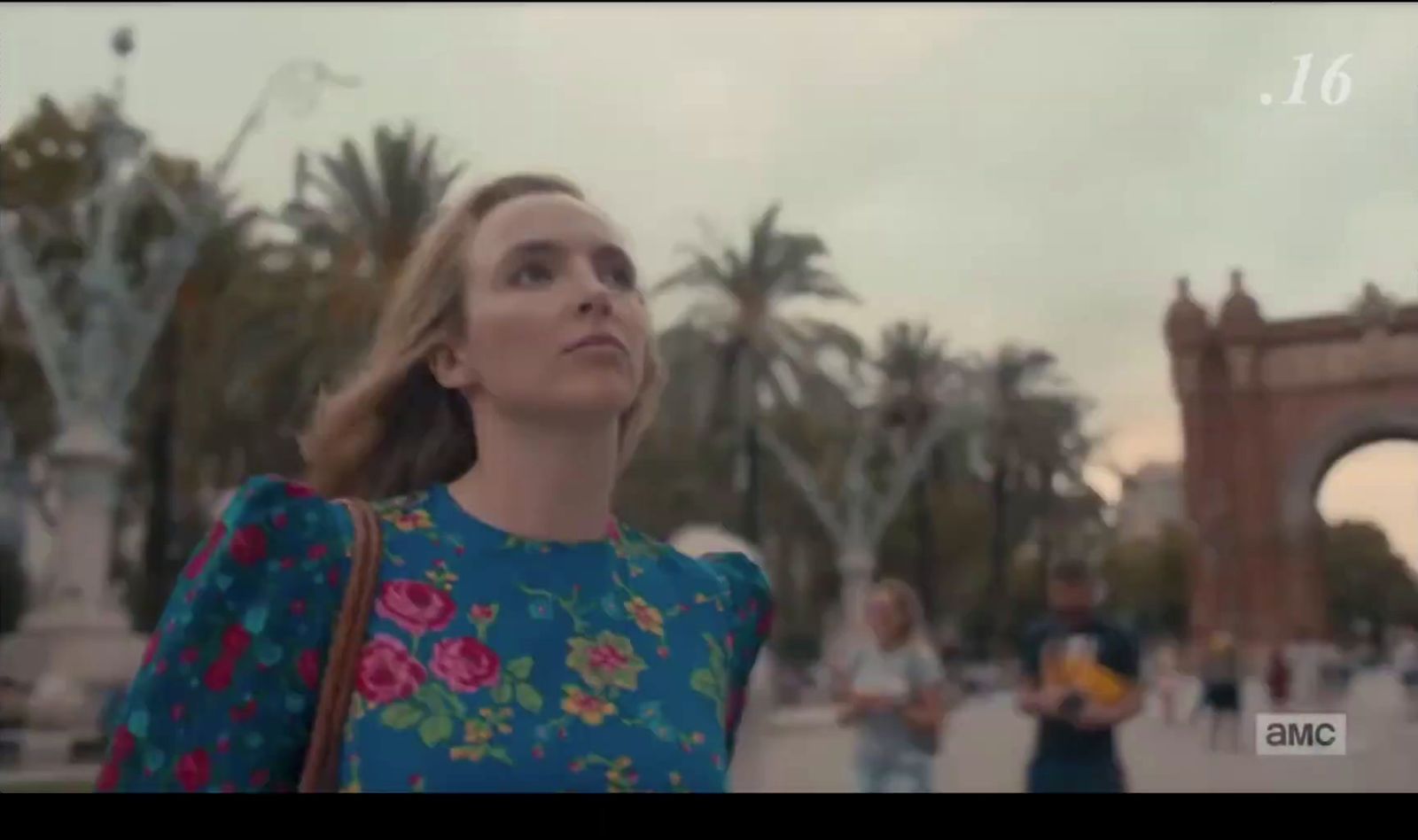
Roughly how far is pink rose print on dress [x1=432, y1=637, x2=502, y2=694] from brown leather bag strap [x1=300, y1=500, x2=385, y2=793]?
9 cm

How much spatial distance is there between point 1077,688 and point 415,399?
3.73 ft

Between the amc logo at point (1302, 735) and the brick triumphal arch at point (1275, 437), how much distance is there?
0.70ft

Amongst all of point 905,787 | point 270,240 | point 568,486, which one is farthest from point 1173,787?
point 270,240

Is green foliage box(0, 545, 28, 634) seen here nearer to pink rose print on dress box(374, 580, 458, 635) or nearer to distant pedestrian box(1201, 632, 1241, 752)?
pink rose print on dress box(374, 580, 458, 635)

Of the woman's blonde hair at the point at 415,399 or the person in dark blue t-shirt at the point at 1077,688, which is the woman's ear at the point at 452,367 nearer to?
the woman's blonde hair at the point at 415,399

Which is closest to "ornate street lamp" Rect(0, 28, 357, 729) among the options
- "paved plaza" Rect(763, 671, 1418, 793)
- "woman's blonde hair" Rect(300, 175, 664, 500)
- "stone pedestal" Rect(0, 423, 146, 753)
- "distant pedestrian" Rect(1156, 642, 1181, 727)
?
"stone pedestal" Rect(0, 423, 146, 753)

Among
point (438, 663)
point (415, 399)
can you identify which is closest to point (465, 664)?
point (438, 663)

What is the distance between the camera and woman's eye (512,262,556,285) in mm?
1553

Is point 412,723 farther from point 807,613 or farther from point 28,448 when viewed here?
point 28,448

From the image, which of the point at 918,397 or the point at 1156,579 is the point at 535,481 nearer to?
the point at 918,397

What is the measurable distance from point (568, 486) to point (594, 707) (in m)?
0.28

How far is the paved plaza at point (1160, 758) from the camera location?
1916mm

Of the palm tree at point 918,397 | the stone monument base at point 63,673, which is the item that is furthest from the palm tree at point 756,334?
the stone monument base at point 63,673

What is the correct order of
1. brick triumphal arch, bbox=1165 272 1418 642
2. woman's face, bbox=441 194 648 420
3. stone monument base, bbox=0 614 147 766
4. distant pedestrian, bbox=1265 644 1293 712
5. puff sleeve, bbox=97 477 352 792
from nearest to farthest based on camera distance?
puff sleeve, bbox=97 477 352 792 → woman's face, bbox=441 194 648 420 → stone monument base, bbox=0 614 147 766 → distant pedestrian, bbox=1265 644 1293 712 → brick triumphal arch, bbox=1165 272 1418 642
